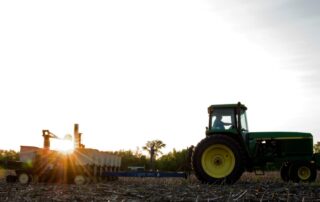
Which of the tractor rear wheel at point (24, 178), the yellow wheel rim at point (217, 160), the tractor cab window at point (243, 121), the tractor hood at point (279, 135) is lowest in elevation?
the tractor rear wheel at point (24, 178)

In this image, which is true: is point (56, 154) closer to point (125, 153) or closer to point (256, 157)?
point (256, 157)

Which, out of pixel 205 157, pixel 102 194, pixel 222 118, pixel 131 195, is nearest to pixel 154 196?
pixel 131 195

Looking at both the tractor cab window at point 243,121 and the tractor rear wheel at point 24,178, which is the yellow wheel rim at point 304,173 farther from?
the tractor rear wheel at point 24,178

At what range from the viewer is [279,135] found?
13531 millimetres

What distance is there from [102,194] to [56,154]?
698 cm

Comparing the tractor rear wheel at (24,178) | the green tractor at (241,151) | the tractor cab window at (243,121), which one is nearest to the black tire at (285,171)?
the green tractor at (241,151)

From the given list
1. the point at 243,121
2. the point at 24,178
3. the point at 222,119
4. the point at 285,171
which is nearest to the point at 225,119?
the point at 222,119

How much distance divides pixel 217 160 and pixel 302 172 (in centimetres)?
304

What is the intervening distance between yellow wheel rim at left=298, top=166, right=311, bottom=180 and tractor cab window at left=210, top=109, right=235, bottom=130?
2.58 meters

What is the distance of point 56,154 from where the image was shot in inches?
577

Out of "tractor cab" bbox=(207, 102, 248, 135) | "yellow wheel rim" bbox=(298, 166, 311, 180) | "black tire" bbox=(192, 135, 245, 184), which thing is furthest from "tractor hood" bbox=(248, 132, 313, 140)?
"black tire" bbox=(192, 135, 245, 184)

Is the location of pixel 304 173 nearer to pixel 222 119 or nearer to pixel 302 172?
pixel 302 172

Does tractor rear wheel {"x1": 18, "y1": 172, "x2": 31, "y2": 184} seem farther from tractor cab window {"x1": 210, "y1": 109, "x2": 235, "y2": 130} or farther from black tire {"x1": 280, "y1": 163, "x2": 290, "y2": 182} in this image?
black tire {"x1": 280, "y1": 163, "x2": 290, "y2": 182}

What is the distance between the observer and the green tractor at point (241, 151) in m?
11.7
